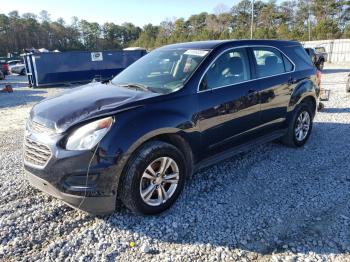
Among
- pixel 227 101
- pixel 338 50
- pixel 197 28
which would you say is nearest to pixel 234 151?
pixel 227 101

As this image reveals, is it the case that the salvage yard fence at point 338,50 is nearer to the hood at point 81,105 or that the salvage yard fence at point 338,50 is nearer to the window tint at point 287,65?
the window tint at point 287,65

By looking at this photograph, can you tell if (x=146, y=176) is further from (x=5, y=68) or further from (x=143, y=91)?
(x=5, y=68)

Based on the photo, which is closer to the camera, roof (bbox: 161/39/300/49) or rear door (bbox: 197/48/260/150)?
rear door (bbox: 197/48/260/150)

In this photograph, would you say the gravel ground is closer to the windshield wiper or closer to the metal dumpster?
the windshield wiper

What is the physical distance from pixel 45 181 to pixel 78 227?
0.60 metres

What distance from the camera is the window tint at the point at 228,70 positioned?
3607 mm

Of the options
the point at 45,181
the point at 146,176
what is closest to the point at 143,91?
the point at 146,176

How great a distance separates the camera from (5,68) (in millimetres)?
26859

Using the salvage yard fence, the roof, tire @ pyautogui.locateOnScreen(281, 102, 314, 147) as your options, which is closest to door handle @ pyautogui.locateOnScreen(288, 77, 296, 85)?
tire @ pyautogui.locateOnScreen(281, 102, 314, 147)

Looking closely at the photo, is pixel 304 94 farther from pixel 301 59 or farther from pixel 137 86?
pixel 137 86

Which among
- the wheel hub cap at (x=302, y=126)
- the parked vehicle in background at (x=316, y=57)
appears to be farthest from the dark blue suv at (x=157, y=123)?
the parked vehicle in background at (x=316, y=57)

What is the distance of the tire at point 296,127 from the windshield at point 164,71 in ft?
7.12

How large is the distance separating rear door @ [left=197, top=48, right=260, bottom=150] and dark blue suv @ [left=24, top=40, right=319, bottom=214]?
0.04 ft

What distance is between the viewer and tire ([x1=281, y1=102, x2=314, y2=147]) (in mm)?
4958
